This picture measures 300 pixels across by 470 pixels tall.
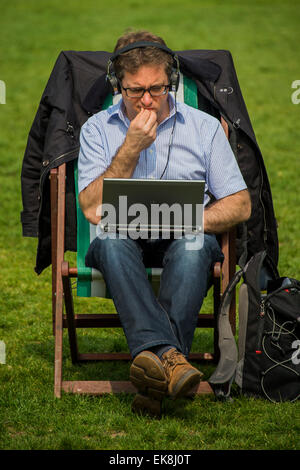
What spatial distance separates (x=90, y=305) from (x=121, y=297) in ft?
6.78

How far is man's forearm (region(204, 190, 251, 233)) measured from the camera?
176 inches

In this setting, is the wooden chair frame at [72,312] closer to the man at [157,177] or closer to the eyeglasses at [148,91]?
the man at [157,177]

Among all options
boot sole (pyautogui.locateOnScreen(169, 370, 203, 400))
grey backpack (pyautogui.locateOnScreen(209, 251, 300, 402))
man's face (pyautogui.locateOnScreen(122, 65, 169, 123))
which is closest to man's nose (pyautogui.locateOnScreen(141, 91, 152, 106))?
man's face (pyautogui.locateOnScreen(122, 65, 169, 123))

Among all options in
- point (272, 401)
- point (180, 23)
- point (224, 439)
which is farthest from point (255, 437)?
point (180, 23)

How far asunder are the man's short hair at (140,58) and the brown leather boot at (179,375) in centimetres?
163

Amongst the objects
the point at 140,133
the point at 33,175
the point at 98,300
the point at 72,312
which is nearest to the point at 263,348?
the point at 72,312

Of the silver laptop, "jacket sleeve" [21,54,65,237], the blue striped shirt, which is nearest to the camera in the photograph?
the silver laptop

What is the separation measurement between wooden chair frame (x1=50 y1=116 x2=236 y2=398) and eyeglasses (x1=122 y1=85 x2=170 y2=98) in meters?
0.64

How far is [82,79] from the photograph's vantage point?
17.0 ft

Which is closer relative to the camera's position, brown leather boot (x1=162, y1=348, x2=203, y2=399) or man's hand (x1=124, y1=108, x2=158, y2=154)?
brown leather boot (x1=162, y1=348, x2=203, y2=399)

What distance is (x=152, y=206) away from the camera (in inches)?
166

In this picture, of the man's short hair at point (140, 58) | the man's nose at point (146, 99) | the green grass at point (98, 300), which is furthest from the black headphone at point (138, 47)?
the green grass at point (98, 300)

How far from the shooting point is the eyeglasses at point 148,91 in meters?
4.50

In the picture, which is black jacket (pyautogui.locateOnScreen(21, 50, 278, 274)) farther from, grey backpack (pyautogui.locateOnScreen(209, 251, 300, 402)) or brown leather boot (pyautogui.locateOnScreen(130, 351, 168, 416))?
brown leather boot (pyautogui.locateOnScreen(130, 351, 168, 416))
